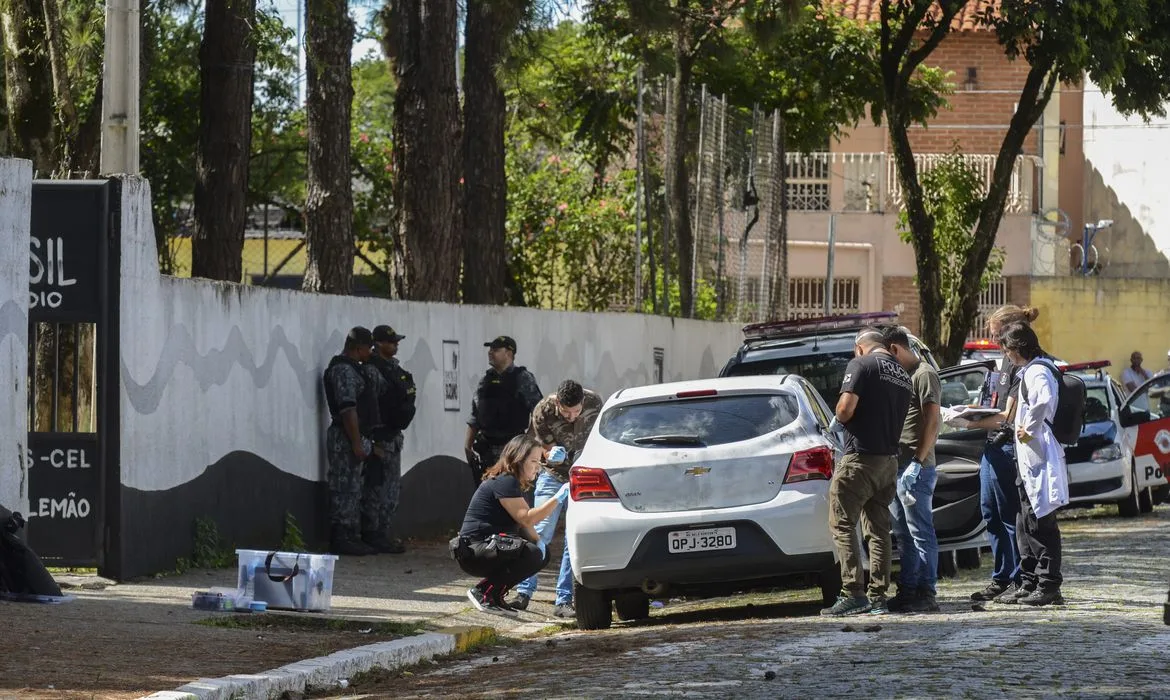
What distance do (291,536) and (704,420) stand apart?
4.42 meters

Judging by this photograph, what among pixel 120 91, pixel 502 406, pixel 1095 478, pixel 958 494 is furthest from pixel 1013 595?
pixel 1095 478

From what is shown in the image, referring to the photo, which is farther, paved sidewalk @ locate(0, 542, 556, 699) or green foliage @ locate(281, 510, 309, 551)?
green foliage @ locate(281, 510, 309, 551)

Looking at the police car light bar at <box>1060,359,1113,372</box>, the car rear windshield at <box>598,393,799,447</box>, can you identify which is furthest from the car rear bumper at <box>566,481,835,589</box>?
the police car light bar at <box>1060,359,1113,372</box>

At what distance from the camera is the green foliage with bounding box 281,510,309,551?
49.3 ft

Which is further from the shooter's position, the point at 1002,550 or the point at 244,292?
the point at 244,292

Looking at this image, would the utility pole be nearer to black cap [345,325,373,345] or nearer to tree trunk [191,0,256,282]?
black cap [345,325,373,345]

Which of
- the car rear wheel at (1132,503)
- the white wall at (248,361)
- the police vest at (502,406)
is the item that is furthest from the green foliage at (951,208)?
the police vest at (502,406)

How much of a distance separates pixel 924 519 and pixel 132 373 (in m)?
5.31

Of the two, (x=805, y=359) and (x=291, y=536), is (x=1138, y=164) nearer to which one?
(x=805, y=359)

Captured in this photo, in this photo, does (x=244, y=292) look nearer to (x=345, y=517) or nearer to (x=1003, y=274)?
(x=345, y=517)

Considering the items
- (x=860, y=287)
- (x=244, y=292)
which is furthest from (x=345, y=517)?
(x=860, y=287)

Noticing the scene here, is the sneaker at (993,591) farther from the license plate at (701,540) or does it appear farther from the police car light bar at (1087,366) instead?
the police car light bar at (1087,366)

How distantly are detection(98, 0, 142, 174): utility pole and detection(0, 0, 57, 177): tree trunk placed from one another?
5.37m

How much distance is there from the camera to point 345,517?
616 inches
